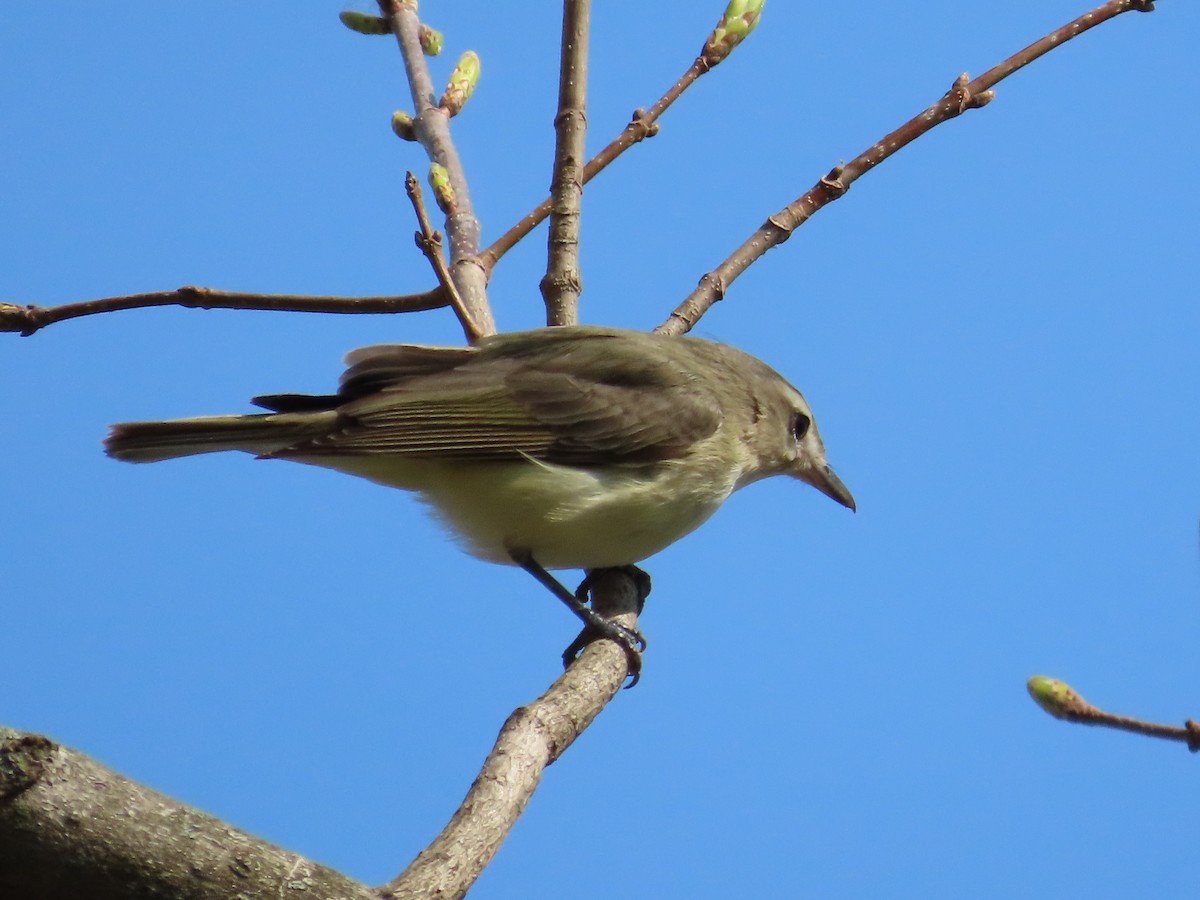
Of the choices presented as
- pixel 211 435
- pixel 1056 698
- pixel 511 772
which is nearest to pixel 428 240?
pixel 211 435

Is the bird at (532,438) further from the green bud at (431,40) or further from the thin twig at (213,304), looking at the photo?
the green bud at (431,40)

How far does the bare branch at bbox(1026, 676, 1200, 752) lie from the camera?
1.70m

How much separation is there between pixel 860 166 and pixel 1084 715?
323 centimetres

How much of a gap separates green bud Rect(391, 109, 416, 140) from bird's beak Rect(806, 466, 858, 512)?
7.75ft

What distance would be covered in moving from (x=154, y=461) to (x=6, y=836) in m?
3.20

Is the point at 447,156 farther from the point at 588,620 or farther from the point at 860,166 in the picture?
the point at 588,620

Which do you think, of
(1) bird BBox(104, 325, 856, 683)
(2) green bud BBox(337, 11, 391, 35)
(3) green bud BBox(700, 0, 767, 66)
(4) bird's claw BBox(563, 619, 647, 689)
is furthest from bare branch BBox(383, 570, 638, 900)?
(2) green bud BBox(337, 11, 391, 35)

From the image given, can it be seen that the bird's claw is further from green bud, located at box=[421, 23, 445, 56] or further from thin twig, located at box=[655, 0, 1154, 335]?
green bud, located at box=[421, 23, 445, 56]

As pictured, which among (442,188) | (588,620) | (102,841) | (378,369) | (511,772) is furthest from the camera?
(442,188)

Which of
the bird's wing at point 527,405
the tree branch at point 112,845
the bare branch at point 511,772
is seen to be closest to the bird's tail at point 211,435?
the bird's wing at point 527,405

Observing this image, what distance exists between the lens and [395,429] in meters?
4.61

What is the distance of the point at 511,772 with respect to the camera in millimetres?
2832

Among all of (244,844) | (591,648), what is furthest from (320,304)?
(244,844)

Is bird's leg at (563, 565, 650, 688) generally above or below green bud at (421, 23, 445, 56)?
below
